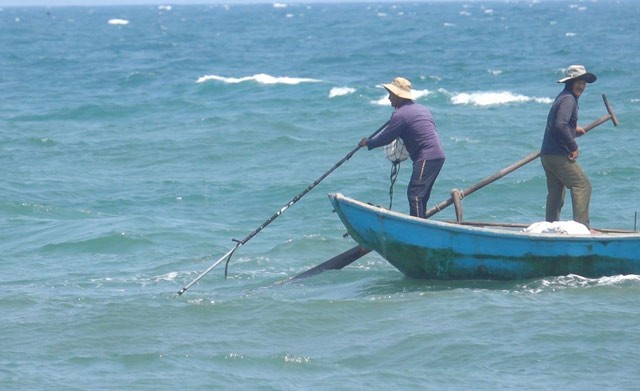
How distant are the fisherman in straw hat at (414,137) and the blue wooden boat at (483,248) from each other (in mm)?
375

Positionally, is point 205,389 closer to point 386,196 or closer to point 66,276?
point 66,276

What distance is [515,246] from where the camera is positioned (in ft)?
32.2

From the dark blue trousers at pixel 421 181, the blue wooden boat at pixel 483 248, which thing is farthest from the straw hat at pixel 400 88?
the blue wooden boat at pixel 483 248

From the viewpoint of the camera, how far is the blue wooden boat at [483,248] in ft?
31.9

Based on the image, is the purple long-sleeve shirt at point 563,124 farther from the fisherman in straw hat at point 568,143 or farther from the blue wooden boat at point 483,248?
the blue wooden boat at point 483,248

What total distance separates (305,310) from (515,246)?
1.82m

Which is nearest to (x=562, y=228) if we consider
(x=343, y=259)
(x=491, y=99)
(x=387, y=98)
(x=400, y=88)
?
(x=400, y=88)

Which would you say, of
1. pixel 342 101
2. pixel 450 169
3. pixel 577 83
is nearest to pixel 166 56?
pixel 342 101

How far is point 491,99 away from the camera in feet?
89.1

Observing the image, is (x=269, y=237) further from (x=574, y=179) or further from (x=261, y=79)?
(x=261, y=79)

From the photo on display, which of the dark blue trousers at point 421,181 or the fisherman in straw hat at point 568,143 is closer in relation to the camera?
the fisherman in straw hat at point 568,143

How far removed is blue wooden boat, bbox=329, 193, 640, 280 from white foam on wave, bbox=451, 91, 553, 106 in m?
16.7

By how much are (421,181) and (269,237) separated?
4.40 m

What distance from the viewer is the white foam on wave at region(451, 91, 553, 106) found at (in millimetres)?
26750
